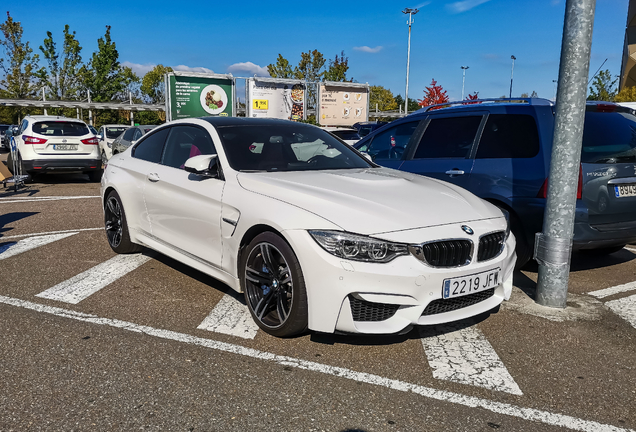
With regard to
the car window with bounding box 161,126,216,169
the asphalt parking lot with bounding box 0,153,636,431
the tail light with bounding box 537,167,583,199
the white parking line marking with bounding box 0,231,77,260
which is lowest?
the asphalt parking lot with bounding box 0,153,636,431

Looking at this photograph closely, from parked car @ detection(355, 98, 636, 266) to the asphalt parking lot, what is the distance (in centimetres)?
61

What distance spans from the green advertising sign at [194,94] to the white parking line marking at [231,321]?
21.7 metres

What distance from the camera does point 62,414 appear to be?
2.82 metres

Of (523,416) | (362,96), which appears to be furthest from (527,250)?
(362,96)

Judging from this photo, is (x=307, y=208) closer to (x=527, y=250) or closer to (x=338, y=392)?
(x=338, y=392)

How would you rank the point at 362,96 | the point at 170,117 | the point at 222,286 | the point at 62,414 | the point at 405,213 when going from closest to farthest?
the point at 62,414, the point at 405,213, the point at 222,286, the point at 170,117, the point at 362,96

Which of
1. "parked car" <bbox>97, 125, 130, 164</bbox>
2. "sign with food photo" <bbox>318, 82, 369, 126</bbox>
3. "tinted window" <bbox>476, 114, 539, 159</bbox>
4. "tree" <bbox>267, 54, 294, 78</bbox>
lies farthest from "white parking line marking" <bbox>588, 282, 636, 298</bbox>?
"tree" <bbox>267, 54, 294, 78</bbox>

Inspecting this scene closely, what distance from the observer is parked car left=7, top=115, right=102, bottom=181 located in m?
13.4

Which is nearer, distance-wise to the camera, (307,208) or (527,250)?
(307,208)

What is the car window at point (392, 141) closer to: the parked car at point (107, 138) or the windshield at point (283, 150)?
the windshield at point (283, 150)

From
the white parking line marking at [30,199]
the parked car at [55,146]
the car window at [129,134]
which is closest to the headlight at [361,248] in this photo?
the white parking line marking at [30,199]

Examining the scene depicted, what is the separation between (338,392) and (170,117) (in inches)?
962

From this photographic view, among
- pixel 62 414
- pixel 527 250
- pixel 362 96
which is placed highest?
pixel 362 96

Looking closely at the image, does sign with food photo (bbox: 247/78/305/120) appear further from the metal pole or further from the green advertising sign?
the metal pole
